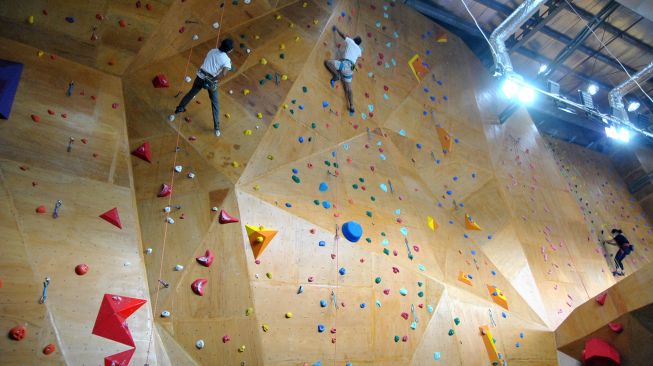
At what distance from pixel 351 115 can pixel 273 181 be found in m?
2.07

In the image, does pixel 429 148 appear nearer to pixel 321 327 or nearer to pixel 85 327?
pixel 321 327

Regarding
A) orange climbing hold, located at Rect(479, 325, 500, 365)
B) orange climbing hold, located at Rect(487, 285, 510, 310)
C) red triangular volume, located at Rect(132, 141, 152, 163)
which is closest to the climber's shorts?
red triangular volume, located at Rect(132, 141, 152, 163)

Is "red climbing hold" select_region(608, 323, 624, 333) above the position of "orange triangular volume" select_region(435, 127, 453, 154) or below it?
below

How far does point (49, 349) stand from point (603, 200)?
1271 centimetres

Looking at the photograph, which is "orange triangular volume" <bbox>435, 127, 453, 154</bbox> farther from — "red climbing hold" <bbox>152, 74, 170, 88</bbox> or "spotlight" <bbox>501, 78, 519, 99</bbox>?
"red climbing hold" <bbox>152, 74, 170, 88</bbox>

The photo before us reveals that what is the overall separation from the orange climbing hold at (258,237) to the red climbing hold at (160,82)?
2136 millimetres

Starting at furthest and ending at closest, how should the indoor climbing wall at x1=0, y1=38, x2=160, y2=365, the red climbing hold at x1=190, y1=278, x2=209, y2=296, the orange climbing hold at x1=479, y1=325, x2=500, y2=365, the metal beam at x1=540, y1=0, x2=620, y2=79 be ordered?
1. the metal beam at x1=540, y1=0, x2=620, y2=79
2. the orange climbing hold at x1=479, y1=325, x2=500, y2=365
3. the red climbing hold at x1=190, y1=278, x2=209, y2=296
4. the indoor climbing wall at x1=0, y1=38, x2=160, y2=365

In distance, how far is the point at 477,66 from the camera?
32.6ft

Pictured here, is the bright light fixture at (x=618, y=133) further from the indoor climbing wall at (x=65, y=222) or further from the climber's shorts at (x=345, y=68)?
the indoor climbing wall at (x=65, y=222)

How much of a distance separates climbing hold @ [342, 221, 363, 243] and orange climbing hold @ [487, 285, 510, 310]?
8.00 feet

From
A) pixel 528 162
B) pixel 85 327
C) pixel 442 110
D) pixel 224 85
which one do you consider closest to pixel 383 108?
pixel 442 110

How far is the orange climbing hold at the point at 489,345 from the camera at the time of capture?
5.51 meters

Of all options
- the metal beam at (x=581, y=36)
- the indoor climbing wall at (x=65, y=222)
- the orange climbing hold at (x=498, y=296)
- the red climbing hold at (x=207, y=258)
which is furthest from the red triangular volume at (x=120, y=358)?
the metal beam at (x=581, y=36)

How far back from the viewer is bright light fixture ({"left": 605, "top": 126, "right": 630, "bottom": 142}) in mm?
9469
